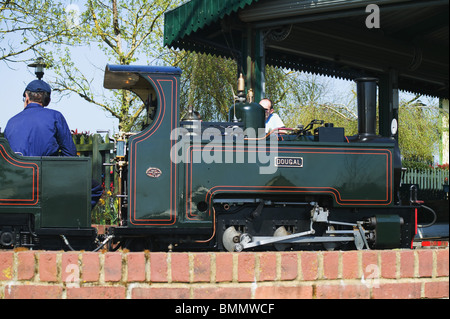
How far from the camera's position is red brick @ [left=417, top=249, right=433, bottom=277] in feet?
17.1

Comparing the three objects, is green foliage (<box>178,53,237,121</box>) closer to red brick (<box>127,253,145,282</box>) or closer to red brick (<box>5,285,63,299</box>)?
red brick (<box>127,253,145,282</box>)

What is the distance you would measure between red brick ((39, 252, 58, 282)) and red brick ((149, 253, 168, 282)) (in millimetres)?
756

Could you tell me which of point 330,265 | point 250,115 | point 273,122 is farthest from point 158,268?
point 273,122

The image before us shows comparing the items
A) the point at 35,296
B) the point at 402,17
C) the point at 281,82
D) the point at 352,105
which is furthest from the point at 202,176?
the point at 352,105

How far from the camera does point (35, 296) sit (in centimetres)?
478

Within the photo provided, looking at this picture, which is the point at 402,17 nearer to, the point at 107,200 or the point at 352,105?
the point at 107,200

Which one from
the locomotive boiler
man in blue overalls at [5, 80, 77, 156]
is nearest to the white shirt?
the locomotive boiler

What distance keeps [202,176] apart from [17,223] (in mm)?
1788

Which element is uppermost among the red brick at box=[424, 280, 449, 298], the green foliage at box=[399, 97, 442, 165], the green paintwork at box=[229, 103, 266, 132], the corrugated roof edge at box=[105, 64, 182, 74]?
the green foliage at box=[399, 97, 442, 165]

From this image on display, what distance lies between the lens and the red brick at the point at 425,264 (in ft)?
17.1

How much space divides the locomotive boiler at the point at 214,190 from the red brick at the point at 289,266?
0.95 metres

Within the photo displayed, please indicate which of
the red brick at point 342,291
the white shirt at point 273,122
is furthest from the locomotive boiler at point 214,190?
the red brick at point 342,291

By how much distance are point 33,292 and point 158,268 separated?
0.99m

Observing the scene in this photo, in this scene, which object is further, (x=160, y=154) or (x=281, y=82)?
(x=281, y=82)
